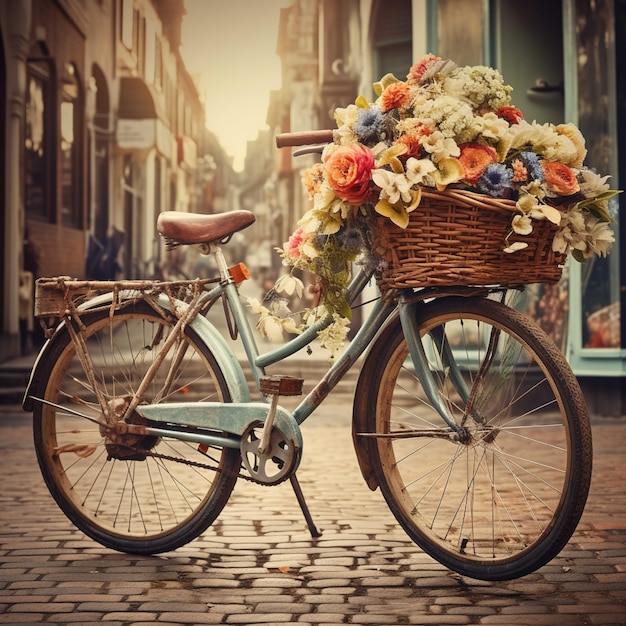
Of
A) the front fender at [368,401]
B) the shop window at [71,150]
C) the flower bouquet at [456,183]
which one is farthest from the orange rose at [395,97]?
the shop window at [71,150]

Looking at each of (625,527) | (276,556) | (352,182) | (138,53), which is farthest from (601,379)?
(138,53)

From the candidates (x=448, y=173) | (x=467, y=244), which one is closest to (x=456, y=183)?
(x=448, y=173)

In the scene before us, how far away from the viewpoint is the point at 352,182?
3.05 meters

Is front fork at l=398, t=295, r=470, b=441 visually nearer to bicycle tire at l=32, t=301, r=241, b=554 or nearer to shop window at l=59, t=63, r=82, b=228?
bicycle tire at l=32, t=301, r=241, b=554

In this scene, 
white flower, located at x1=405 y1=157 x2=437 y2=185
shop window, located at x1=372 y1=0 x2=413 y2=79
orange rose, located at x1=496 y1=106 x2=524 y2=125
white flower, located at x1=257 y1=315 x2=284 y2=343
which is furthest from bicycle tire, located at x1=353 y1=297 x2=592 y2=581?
shop window, located at x1=372 y1=0 x2=413 y2=79

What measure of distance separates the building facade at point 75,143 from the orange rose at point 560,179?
8.33m

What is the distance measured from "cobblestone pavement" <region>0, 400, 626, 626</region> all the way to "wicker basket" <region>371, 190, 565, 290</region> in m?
1.00

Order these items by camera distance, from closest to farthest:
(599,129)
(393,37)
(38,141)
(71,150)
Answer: (599,129)
(393,37)
(38,141)
(71,150)

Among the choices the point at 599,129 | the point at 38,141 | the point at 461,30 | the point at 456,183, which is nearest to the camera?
the point at 456,183

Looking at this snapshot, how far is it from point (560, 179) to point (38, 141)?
11.0 meters

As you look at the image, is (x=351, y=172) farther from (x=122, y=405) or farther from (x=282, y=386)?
(x=122, y=405)

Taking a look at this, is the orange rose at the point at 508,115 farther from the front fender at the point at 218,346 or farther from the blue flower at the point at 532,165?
the front fender at the point at 218,346

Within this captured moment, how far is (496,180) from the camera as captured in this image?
3.04 meters

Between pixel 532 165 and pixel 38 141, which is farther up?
pixel 38 141
